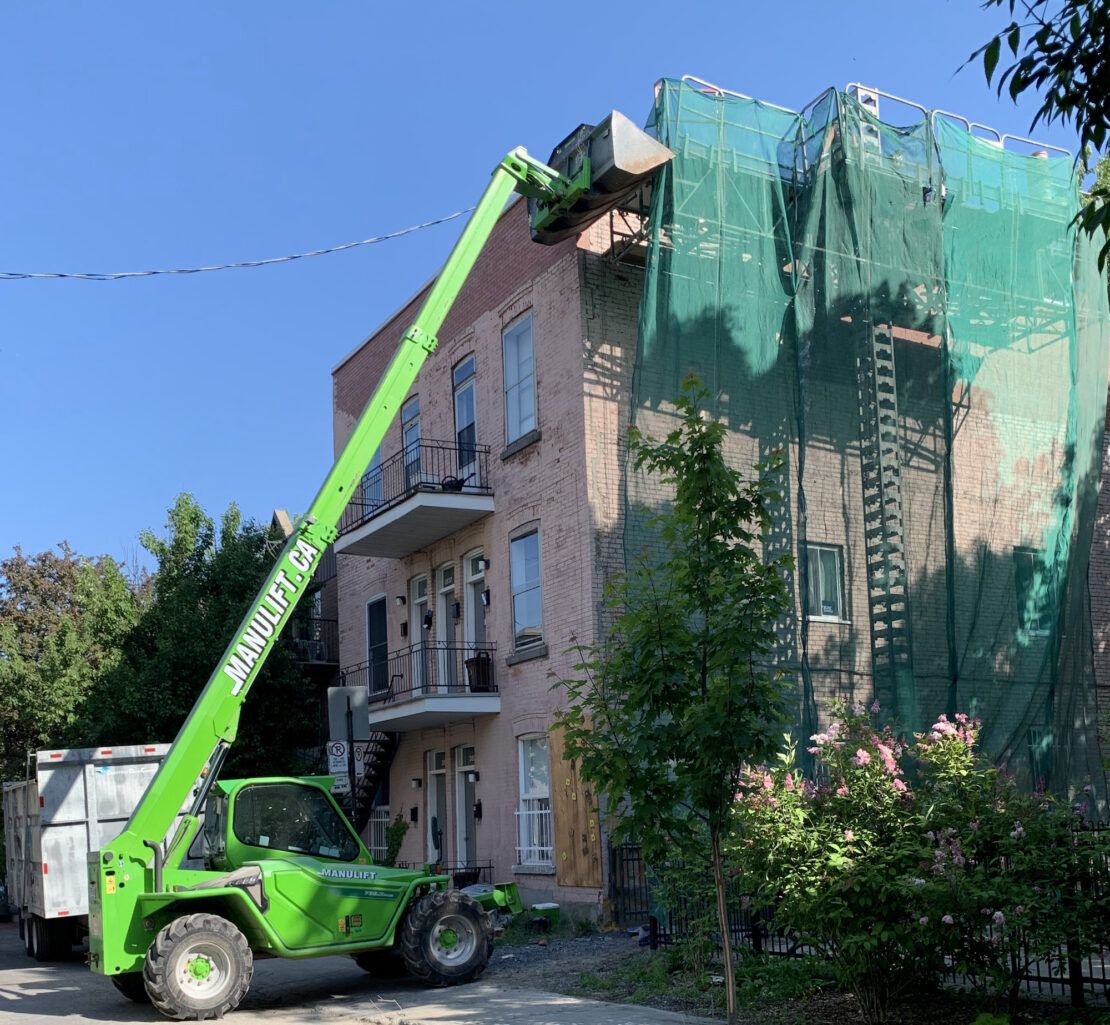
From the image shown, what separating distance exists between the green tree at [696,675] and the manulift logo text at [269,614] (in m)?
4.48

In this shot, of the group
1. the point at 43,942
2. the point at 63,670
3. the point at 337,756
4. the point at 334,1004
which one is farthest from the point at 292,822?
the point at 63,670

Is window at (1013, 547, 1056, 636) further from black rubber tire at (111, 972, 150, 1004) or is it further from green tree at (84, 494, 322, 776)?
green tree at (84, 494, 322, 776)

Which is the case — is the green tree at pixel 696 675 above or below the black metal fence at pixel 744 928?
above

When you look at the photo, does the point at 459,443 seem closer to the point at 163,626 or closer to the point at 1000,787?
the point at 163,626

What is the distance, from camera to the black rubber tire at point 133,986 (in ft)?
41.5

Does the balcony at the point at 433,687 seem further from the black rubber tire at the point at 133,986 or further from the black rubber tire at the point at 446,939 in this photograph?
the black rubber tire at the point at 133,986

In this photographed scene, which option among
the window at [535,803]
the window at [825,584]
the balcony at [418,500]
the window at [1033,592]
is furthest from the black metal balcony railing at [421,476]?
the window at [1033,592]

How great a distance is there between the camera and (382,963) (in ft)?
45.9

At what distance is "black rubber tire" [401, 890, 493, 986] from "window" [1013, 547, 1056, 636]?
9.82m

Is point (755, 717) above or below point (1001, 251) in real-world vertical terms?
below

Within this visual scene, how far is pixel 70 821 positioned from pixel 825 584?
11.2 meters

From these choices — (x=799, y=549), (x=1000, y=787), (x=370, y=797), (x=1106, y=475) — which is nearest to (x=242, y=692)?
(x=1000, y=787)

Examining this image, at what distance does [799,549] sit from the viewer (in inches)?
666

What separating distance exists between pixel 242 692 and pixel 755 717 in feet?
18.1
